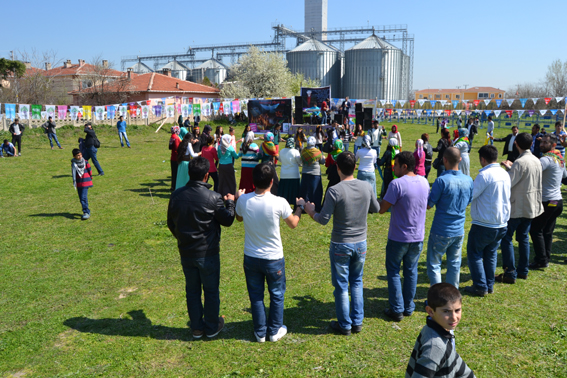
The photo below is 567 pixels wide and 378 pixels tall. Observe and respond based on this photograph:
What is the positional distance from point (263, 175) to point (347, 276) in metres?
1.39

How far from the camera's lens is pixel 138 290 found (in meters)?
5.54

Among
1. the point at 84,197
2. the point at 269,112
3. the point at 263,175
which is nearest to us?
the point at 263,175

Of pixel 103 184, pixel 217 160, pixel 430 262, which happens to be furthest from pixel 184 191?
pixel 103 184

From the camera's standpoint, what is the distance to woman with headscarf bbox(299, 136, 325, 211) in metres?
8.22

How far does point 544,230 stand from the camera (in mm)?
6055

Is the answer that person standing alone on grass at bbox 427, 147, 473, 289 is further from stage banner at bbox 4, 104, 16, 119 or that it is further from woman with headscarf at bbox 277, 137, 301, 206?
stage banner at bbox 4, 104, 16, 119

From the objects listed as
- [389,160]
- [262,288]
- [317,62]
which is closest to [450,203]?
[262,288]

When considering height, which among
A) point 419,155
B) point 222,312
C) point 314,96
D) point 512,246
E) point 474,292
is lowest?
point 222,312

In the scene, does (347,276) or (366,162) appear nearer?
(347,276)

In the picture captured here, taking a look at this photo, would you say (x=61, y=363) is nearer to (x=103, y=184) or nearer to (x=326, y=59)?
(x=103, y=184)

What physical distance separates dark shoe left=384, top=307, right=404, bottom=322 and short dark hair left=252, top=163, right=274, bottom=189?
2162 millimetres

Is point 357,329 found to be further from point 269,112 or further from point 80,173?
point 269,112

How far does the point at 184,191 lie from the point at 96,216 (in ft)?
20.6

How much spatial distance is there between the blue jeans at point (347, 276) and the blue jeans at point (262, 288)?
0.56 meters
